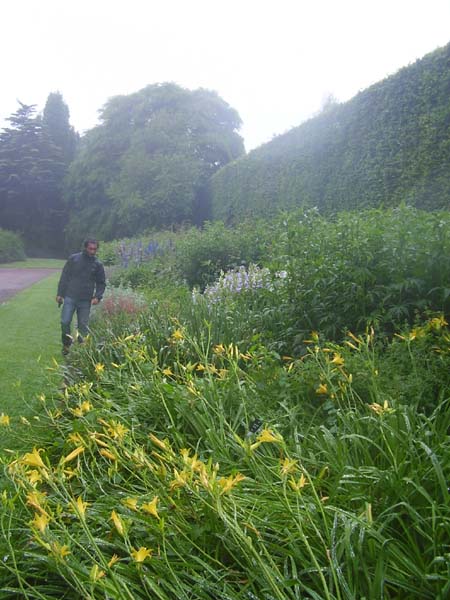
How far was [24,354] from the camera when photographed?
21.4 feet

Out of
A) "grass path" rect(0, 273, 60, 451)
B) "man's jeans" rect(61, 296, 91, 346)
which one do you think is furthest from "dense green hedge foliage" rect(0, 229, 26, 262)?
"man's jeans" rect(61, 296, 91, 346)

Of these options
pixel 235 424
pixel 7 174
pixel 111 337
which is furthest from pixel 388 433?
pixel 7 174

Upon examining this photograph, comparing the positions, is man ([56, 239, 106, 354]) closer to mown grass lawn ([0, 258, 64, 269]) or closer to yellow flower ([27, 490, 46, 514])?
yellow flower ([27, 490, 46, 514])

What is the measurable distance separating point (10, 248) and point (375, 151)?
84.9ft

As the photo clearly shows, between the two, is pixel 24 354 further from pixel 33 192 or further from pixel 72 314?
pixel 33 192

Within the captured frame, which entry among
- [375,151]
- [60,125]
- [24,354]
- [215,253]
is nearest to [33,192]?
[60,125]

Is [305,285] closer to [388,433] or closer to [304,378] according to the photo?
[304,378]

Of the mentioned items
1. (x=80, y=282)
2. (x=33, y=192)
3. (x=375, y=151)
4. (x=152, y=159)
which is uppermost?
(x=33, y=192)

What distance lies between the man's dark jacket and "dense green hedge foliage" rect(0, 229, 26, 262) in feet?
83.3

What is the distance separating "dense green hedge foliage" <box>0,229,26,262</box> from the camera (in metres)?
29.5

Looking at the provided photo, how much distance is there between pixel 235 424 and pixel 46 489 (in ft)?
2.75

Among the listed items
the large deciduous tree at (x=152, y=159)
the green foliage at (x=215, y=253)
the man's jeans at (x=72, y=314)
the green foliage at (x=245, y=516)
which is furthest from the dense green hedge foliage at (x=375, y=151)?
the large deciduous tree at (x=152, y=159)

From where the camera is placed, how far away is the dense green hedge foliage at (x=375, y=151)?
7.88 meters

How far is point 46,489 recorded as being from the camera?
214 centimetres
